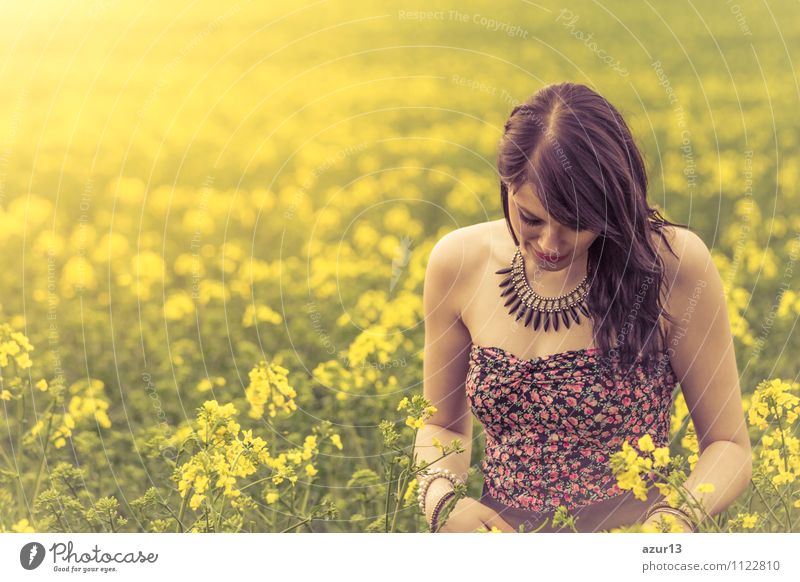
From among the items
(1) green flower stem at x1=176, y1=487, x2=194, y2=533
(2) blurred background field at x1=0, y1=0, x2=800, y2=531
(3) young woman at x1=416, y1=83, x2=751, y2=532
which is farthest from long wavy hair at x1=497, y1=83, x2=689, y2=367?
(1) green flower stem at x1=176, y1=487, x2=194, y2=533

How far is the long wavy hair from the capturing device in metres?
1.69

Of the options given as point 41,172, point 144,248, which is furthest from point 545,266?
point 41,172

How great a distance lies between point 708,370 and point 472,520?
1.61ft

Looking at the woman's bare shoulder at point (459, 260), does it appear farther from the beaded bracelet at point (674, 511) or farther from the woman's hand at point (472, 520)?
the beaded bracelet at point (674, 511)

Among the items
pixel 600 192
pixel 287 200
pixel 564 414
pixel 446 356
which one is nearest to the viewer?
pixel 600 192

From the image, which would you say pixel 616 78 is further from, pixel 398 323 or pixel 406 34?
pixel 398 323

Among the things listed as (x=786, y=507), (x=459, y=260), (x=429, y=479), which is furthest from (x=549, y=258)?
(x=786, y=507)

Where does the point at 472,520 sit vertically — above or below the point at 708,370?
below

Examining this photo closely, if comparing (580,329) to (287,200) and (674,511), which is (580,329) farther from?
(287,200)

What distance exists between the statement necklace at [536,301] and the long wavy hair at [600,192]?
2 cm

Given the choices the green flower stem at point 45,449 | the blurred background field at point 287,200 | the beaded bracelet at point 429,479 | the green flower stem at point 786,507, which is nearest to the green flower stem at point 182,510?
the blurred background field at point 287,200

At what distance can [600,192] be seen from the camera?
1711 millimetres

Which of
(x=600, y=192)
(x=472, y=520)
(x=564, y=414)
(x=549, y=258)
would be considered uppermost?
(x=600, y=192)
